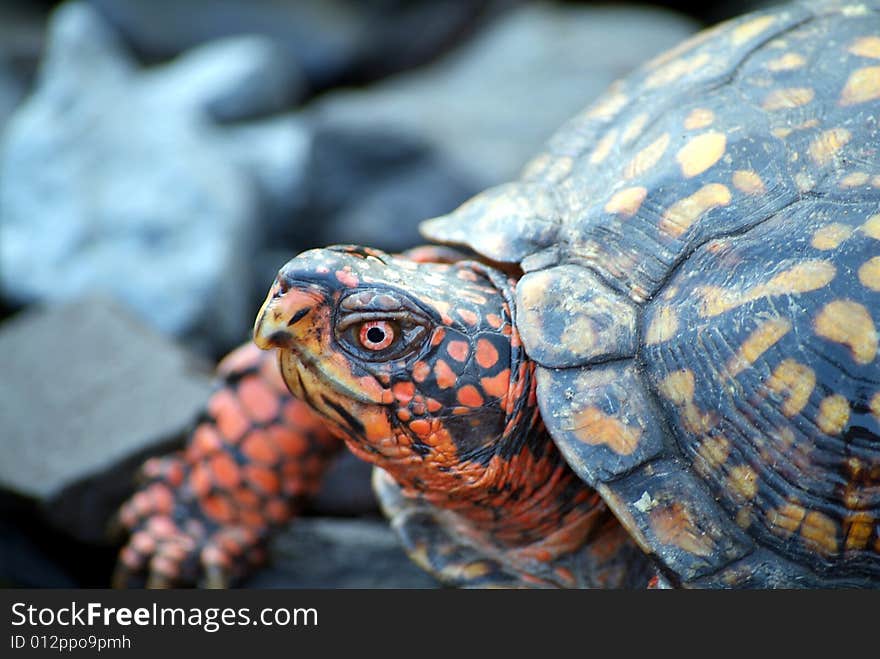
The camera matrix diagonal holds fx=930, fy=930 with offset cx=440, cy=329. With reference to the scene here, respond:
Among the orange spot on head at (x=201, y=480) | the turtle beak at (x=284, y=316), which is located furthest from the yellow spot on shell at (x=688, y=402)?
the orange spot on head at (x=201, y=480)

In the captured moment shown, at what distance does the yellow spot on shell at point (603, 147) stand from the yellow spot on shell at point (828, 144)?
0.44m

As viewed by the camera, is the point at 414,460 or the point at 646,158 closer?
the point at 414,460

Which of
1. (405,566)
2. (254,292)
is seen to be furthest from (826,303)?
(254,292)

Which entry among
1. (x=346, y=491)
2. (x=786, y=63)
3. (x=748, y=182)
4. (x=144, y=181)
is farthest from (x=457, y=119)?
(x=748, y=182)

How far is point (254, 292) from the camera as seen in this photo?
178 inches

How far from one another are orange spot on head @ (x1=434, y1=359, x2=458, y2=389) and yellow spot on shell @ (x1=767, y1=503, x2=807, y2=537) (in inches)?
Result: 25.4

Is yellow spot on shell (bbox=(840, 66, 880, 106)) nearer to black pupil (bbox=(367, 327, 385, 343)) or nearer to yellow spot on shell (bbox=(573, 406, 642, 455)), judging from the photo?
yellow spot on shell (bbox=(573, 406, 642, 455))

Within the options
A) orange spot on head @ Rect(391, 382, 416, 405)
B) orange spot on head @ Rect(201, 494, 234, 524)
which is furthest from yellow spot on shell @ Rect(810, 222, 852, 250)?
orange spot on head @ Rect(201, 494, 234, 524)

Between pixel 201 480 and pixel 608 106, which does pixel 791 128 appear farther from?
pixel 201 480

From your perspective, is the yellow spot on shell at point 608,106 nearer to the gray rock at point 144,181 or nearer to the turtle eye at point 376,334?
the turtle eye at point 376,334

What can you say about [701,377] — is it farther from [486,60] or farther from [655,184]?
[486,60]

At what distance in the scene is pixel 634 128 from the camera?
2090mm

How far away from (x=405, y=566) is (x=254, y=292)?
221 centimetres

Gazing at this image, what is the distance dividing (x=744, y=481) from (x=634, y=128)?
83 cm
